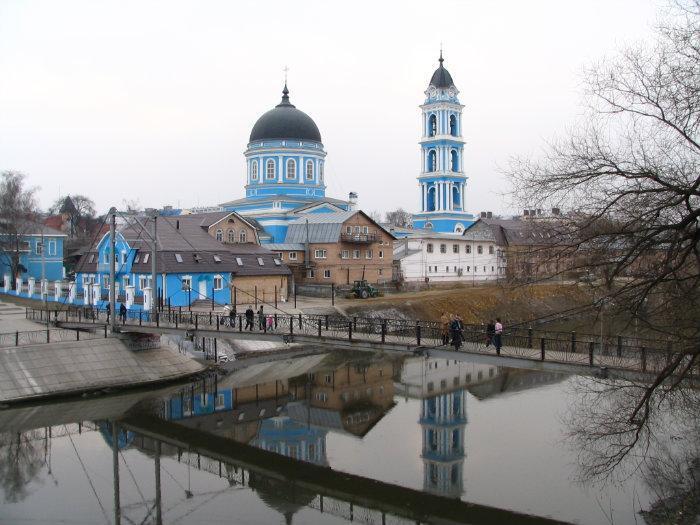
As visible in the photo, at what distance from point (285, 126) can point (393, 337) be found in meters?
45.5

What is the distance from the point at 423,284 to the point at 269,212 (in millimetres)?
14763

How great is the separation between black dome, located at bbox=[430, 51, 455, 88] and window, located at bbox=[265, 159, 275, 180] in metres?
18.7

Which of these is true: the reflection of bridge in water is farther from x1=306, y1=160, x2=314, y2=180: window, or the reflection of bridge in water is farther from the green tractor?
x1=306, y1=160, x2=314, y2=180: window

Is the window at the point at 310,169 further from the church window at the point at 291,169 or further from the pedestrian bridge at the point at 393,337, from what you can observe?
the pedestrian bridge at the point at 393,337

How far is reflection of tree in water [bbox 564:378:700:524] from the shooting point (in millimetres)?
14867

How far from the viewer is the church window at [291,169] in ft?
220

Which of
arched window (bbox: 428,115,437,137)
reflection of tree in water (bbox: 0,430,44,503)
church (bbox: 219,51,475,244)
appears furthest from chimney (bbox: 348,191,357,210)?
reflection of tree in water (bbox: 0,430,44,503)

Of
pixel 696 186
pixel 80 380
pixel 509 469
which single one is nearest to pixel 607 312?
pixel 696 186

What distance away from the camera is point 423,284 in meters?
61.2

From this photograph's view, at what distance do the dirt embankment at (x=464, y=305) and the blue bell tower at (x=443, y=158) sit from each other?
1417 centimetres

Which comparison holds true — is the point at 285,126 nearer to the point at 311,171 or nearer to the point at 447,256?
the point at 311,171

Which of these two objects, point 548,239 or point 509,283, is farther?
point 509,283

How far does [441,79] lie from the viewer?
72125mm

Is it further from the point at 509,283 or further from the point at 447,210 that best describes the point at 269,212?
the point at 509,283
